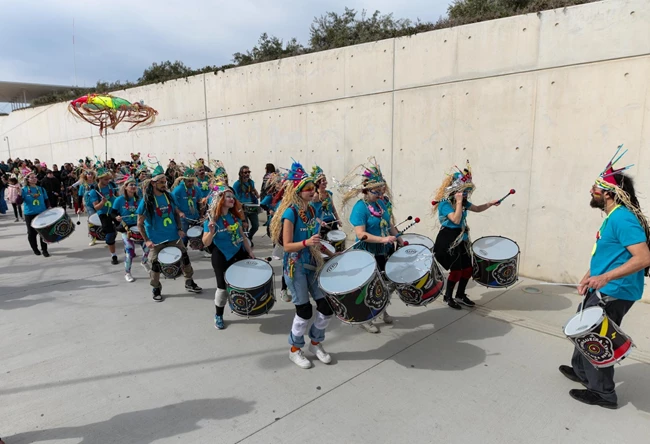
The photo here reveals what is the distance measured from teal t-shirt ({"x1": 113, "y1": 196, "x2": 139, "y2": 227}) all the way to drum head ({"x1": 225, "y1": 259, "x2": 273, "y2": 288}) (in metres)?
2.90

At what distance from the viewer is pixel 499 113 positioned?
219 inches

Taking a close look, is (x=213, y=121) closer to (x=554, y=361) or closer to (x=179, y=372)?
(x=179, y=372)

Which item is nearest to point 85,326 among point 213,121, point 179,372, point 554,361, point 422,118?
point 179,372

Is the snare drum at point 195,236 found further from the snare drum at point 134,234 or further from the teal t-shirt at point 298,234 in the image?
the teal t-shirt at point 298,234

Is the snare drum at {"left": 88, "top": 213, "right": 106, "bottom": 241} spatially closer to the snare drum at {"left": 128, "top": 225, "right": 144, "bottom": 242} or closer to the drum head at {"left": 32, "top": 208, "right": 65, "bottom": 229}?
the drum head at {"left": 32, "top": 208, "right": 65, "bottom": 229}

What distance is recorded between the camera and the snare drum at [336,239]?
4992 mm

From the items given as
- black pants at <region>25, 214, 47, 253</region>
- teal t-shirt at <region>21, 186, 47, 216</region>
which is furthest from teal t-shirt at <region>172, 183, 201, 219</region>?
black pants at <region>25, 214, 47, 253</region>

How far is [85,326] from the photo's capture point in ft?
13.8

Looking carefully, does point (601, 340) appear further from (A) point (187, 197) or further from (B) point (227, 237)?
(A) point (187, 197)

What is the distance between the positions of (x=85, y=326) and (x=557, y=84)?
21.1 feet

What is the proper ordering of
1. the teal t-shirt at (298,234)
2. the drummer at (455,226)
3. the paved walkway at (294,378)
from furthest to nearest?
the drummer at (455,226) → the teal t-shirt at (298,234) → the paved walkway at (294,378)

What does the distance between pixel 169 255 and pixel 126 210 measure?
1691 mm

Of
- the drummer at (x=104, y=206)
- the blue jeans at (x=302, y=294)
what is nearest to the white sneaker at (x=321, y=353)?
the blue jeans at (x=302, y=294)

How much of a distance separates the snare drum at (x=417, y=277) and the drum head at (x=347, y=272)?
0.41 metres
